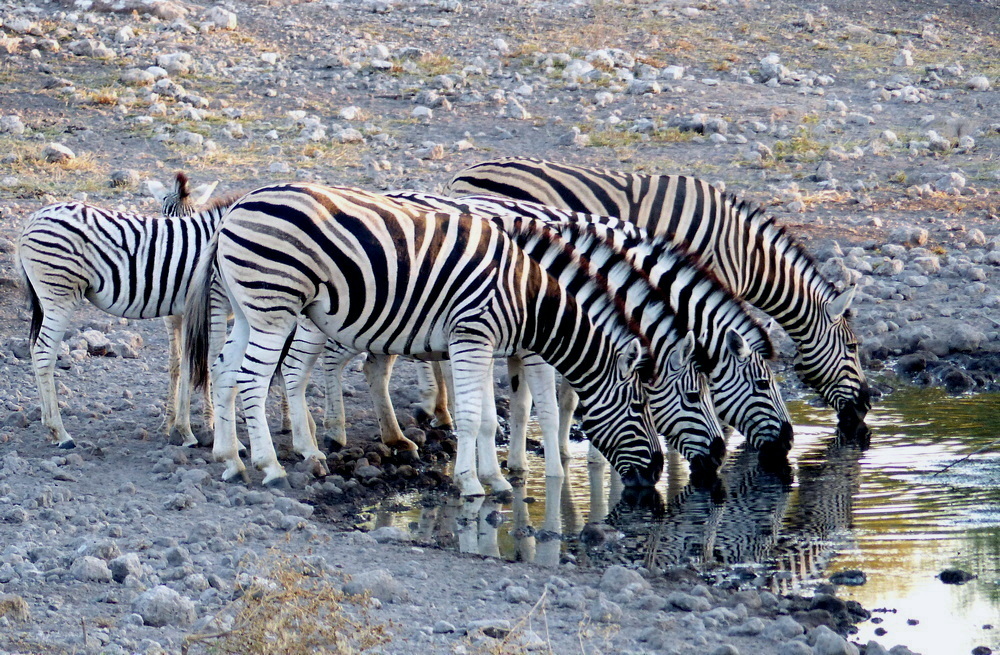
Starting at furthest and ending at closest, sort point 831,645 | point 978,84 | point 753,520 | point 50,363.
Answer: point 978,84 → point 50,363 → point 753,520 → point 831,645

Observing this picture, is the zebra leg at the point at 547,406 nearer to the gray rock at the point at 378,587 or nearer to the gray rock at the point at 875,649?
the gray rock at the point at 378,587

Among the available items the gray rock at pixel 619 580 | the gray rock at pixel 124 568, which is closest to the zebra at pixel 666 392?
the gray rock at pixel 619 580

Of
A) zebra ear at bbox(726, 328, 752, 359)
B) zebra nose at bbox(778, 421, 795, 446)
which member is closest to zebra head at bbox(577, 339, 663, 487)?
zebra ear at bbox(726, 328, 752, 359)

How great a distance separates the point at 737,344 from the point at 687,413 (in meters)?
0.60

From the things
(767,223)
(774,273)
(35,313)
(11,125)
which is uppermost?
(767,223)

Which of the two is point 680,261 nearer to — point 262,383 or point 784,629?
point 262,383

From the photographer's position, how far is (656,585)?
5.71m

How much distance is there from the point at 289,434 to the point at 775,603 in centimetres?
394

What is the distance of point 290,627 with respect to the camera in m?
4.56

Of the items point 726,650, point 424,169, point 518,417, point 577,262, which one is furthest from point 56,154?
point 726,650

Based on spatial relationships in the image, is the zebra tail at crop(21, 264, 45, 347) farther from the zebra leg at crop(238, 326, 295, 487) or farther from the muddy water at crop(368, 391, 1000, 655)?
the muddy water at crop(368, 391, 1000, 655)

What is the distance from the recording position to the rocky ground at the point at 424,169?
523cm

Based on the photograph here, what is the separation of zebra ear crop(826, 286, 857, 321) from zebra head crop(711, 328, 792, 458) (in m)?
1.31

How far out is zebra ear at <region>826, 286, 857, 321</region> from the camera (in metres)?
9.33
